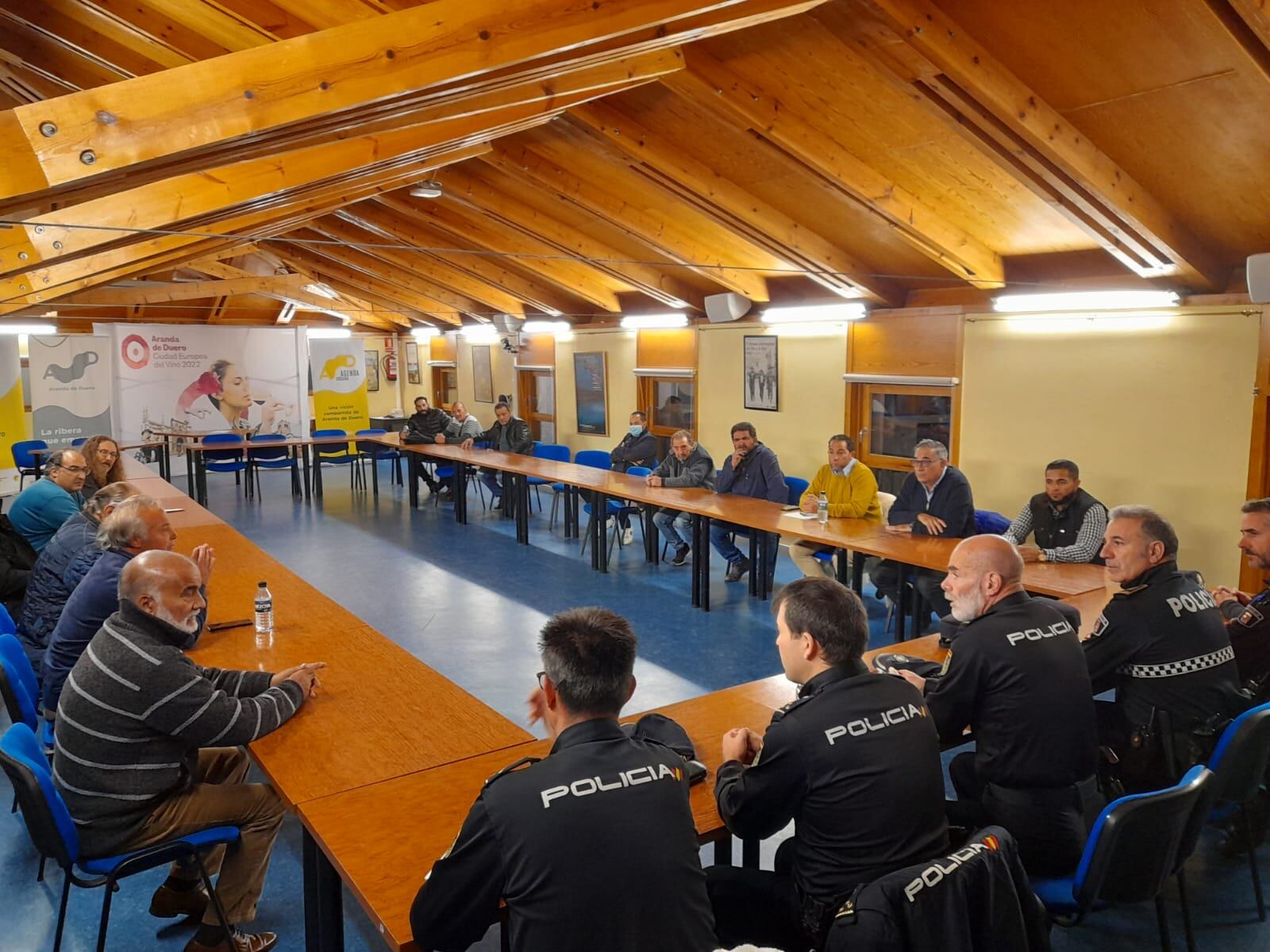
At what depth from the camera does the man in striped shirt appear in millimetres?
2502

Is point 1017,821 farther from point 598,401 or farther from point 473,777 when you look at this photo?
point 598,401

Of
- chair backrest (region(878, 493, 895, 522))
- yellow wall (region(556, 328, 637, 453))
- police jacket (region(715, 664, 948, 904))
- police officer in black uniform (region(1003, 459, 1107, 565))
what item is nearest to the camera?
police jacket (region(715, 664, 948, 904))

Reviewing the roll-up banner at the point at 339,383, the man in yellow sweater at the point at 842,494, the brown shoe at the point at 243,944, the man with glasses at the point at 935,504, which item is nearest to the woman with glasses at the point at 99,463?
the brown shoe at the point at 243,944

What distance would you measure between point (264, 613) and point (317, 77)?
2085 millimetres

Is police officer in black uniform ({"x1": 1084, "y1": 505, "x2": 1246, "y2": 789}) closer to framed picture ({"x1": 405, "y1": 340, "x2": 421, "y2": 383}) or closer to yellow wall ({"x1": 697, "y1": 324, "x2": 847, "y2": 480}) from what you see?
yellow wall ({"x1": 697, "y1": 324, "x2": 847, "y2": 480})

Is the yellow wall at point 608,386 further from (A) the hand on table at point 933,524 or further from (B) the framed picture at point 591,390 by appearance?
(A) the hand on table at point 933,524

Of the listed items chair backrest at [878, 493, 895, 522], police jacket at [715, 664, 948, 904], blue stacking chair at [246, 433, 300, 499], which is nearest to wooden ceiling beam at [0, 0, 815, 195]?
police jacket at [715, 664, 948, 904]

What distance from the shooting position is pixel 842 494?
648cm

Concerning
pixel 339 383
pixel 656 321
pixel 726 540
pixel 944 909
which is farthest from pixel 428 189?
pixel 339 383

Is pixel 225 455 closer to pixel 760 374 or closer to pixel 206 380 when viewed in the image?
pixel 206 380

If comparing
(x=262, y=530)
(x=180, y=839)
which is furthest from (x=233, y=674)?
(x=262, y=530)

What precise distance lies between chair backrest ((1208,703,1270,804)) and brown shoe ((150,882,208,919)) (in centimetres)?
315

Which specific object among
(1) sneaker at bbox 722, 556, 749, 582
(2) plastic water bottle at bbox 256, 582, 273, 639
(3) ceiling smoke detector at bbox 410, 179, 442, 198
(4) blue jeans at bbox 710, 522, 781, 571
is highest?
(3) ceiling smoke detector at bbox 410, 179, 442, 198

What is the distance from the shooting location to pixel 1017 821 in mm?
2492
